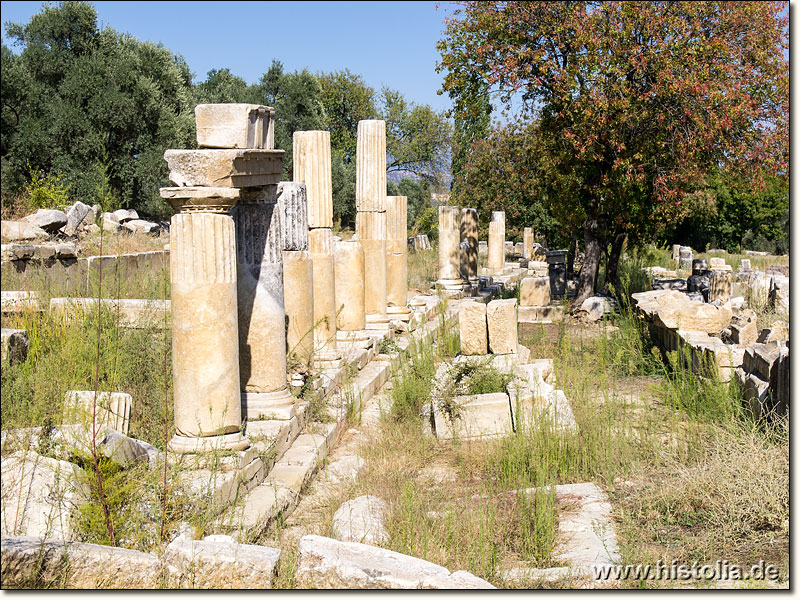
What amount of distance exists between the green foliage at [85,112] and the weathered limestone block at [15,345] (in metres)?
15.9

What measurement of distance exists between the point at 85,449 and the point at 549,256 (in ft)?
80.7

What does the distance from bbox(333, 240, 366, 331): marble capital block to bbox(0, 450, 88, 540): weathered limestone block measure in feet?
21.7

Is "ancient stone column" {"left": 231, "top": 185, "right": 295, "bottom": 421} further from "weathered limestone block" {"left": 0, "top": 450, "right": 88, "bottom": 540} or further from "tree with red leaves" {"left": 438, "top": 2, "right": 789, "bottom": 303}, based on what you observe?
"tree with red leaves" {"left": 438, "top": 2, "right": 789, "bottom": 303}

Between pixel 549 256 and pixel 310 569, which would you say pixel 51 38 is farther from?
pixel 310 569

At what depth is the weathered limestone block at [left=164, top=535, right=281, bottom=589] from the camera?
13.1 ft

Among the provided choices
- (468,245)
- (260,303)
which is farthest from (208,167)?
A: (468,245)

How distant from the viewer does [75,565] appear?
12.7 feet

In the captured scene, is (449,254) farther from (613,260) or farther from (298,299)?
(298,299)

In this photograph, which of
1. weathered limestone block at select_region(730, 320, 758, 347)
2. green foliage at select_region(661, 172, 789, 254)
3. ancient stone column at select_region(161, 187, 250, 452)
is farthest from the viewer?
green foliage at select_region(661, 172, 789, 254)

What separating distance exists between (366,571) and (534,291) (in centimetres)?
1305

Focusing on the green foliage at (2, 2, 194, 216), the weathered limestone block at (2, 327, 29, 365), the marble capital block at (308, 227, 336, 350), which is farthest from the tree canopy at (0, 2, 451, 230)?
the weathered limestone block at (2, 327, 29, 365)

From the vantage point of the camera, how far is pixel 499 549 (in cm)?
493

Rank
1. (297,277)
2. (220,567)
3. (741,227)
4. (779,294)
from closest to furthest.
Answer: (220,567) < (297,277) < (779,294) < (741,227)

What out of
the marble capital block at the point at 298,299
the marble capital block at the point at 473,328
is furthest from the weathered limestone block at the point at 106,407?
the marble capital block at the point at 473,328
